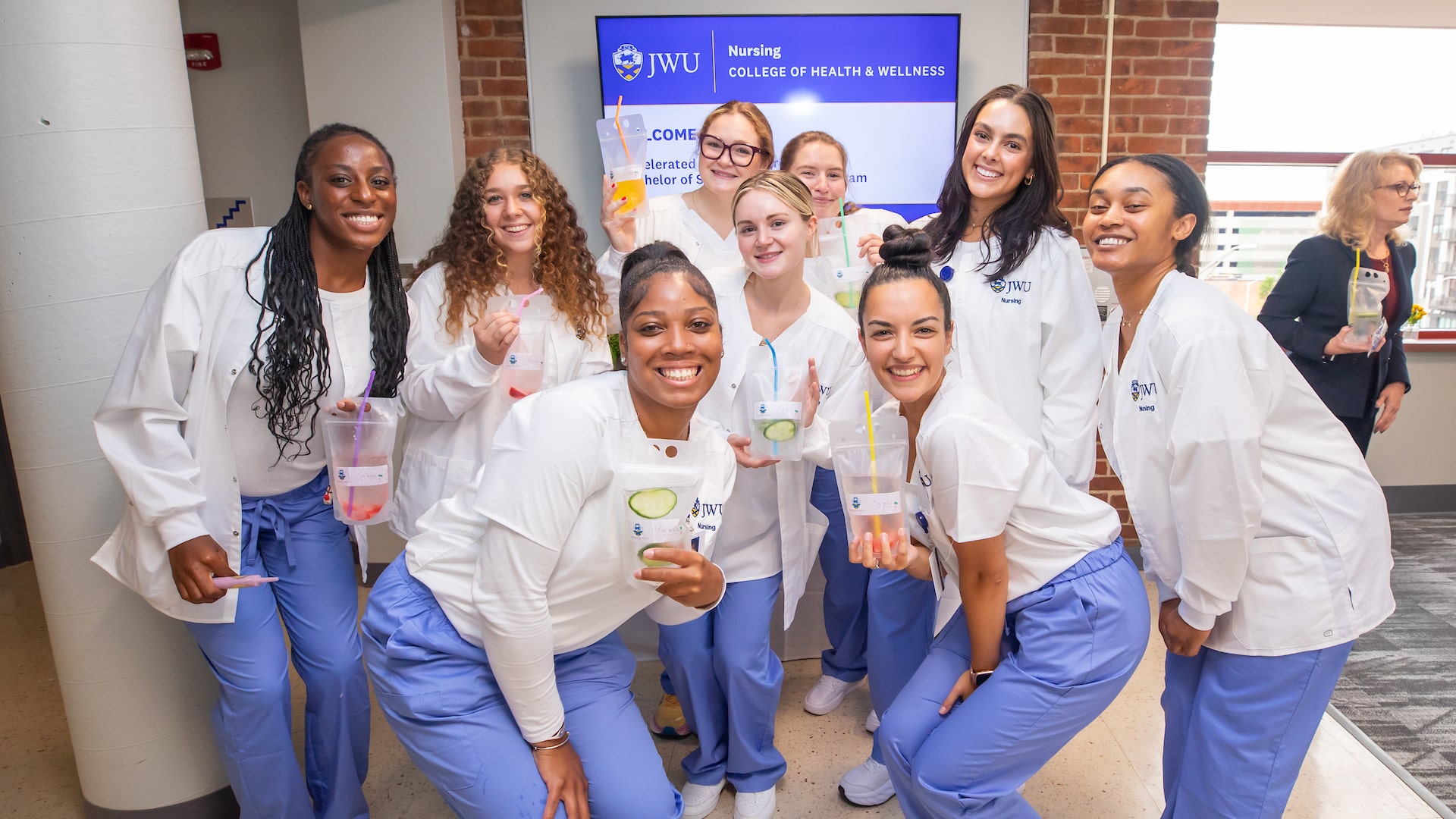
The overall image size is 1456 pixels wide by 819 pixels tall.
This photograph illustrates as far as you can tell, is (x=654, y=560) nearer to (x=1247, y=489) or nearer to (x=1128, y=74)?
(x=1247, y=489)

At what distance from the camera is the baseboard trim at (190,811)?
83.3 inches

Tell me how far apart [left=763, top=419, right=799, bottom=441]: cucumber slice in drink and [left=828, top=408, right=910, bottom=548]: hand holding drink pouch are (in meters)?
0.23

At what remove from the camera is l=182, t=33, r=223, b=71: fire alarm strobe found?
12.5ft

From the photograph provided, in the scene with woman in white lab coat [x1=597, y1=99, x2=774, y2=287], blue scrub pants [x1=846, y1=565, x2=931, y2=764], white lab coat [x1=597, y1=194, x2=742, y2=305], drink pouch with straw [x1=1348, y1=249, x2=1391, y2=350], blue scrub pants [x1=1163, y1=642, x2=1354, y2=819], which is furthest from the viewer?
drink pouch with straw [x1=1348, y1=249, x2=1391, y2=350]

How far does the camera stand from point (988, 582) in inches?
66.9

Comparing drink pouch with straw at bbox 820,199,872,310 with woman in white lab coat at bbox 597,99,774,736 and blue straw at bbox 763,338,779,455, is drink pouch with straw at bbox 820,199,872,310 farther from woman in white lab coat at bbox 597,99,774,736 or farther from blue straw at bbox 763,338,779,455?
blue straw at bbox 763,338,779,455

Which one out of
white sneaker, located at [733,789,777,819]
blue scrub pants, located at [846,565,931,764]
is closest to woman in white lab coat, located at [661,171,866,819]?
white sneaker, located at [733,789,777,819]

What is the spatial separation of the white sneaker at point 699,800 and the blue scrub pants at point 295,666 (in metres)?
0.80

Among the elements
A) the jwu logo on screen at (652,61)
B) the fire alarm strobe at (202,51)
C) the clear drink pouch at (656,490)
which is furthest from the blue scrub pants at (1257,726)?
the fire alarm strobe at (202,51)

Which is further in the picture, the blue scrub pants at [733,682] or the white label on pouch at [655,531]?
the blue scrub pants at [733,682]

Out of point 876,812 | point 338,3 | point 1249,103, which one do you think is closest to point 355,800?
point 876,812

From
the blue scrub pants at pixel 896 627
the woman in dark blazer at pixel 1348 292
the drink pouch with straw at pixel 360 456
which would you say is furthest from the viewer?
the woman in dark blazer at pixel 1348 292

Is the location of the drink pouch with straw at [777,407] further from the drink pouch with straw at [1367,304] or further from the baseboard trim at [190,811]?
the drink pouch with straw at [1367,304]

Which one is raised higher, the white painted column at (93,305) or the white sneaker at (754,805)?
the white painted column at (93,305)
